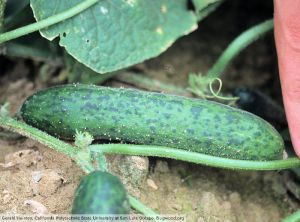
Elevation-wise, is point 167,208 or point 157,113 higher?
point 157,113

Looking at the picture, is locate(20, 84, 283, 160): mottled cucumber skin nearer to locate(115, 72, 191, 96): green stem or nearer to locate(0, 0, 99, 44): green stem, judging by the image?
locate(0, 0, 99, 44): green stem

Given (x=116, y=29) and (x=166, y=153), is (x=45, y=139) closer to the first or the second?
(x=166, y=153)

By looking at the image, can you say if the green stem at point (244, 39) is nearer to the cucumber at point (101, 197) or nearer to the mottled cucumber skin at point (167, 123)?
the mottled cucumber skin at point (167, 123)

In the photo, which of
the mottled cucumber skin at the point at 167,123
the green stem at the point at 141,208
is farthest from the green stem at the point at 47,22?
the green stem at the point at 141,208

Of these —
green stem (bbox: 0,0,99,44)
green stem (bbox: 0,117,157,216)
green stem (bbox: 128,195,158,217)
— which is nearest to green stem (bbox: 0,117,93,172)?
green stem (bbox: 0,117,157,216)

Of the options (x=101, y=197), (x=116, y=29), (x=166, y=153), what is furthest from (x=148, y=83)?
(x=101, y=197)

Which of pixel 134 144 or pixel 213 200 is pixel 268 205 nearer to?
pixel 213 200

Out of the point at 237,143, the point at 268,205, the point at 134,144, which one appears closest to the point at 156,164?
the point at 134,144
